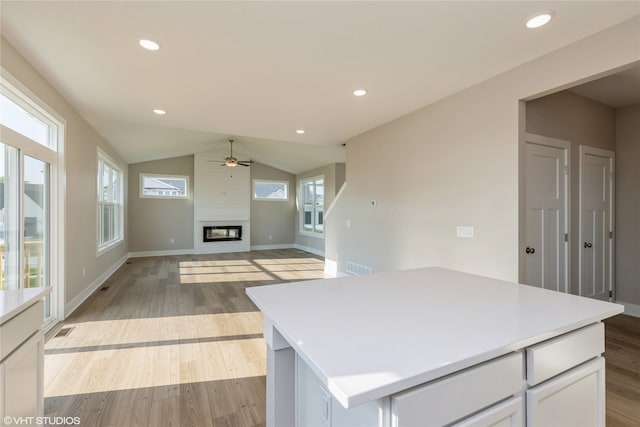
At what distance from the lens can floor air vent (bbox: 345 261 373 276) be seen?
192 inches

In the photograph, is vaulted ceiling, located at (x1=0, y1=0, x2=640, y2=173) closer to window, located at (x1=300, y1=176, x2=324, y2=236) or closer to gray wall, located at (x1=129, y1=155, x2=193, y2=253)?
gray wall, located at (x1=129, y1=155, x2=193, y2=253)

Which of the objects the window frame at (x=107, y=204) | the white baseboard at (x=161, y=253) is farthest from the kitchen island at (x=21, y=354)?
the white baseboard at (x=161, y=253)

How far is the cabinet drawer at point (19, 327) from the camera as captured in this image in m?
1.09

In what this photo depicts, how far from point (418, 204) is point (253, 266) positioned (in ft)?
14.4

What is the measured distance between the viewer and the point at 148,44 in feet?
7.56

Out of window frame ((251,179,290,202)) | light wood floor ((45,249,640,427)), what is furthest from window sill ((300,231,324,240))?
light wood floor ((45,249,640,427))

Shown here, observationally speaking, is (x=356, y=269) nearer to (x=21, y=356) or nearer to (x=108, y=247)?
(x=21, y=356)

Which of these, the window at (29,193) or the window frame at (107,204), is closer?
the window at (29,193)

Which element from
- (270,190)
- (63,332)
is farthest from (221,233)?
(63,332)

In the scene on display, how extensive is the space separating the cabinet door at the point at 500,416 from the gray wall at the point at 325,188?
274 inches

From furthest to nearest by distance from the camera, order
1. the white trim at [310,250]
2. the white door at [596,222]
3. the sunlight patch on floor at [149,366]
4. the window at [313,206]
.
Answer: the window at [313,206], the white trim at [310,250], the white door at [596,222], the sunlight patch on floor at [149,366]

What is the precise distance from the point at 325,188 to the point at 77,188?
569 centimetres

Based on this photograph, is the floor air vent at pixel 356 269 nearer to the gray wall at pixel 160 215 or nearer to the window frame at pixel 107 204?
the window frame at pixel 107 204

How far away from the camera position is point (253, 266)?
6.99 metres
